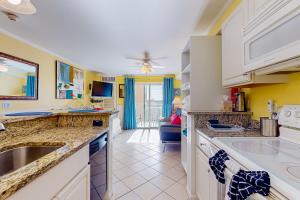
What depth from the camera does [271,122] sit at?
4.17 ft

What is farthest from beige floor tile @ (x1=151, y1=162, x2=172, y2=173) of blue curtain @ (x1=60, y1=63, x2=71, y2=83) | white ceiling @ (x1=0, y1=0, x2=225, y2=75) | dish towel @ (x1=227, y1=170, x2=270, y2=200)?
blue curtain @ (x1=60, y1=63, x2=71, y2=83)

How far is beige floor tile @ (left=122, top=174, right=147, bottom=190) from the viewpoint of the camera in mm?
2174

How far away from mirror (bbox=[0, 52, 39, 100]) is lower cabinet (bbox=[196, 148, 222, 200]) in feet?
10.5

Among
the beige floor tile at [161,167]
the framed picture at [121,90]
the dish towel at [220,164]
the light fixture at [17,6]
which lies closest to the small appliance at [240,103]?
the dish towel at [220,164]

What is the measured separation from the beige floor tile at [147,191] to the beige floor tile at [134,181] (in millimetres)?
78

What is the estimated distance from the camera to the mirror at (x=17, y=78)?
256 cm

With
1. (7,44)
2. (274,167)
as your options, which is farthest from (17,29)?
(274,167)

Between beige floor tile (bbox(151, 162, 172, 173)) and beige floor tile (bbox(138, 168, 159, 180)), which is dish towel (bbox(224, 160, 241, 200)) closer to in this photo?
beige floor tile (bbox(138, 168, 159, 180))

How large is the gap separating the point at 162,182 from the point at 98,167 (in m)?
1.18

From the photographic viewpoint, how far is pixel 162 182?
7.37ft

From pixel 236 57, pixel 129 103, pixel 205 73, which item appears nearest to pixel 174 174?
pixel 205 73

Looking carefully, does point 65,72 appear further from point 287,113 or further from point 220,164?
point 287,113

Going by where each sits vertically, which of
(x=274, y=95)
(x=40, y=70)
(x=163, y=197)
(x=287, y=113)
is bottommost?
(x=163, y=197)

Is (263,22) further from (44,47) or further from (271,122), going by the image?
(44,47)
